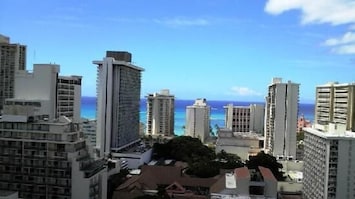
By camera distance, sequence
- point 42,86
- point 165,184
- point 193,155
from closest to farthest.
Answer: point 165,184 < point 42,86 < point 193,155

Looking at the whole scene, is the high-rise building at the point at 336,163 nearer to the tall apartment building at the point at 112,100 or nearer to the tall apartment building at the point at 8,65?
the tall apartment building at the point at 112,100

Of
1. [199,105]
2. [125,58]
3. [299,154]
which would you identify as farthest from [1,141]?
[199,105]

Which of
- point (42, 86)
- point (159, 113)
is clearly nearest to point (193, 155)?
point (42, 86)

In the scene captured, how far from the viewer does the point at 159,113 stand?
2232 inches

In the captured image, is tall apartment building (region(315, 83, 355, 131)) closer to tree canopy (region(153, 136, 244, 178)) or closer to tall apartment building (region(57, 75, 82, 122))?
tree canopy (region(153, 136, 244, 178))

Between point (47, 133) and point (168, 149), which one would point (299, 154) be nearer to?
point (168, 149)

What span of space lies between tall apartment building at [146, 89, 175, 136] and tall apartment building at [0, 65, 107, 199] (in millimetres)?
40026

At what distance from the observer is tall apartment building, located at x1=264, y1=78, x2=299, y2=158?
124 ft

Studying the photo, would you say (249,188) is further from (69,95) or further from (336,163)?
(69,95)

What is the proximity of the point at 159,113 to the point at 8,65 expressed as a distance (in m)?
26.7

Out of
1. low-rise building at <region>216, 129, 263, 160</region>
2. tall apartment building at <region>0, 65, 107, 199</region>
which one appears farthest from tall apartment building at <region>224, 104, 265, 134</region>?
tall apartment building at <region>0, 65, 107, 199</region>

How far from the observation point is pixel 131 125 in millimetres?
38188

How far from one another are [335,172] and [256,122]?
43.6 meters

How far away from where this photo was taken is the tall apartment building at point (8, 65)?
31828 millimetres
